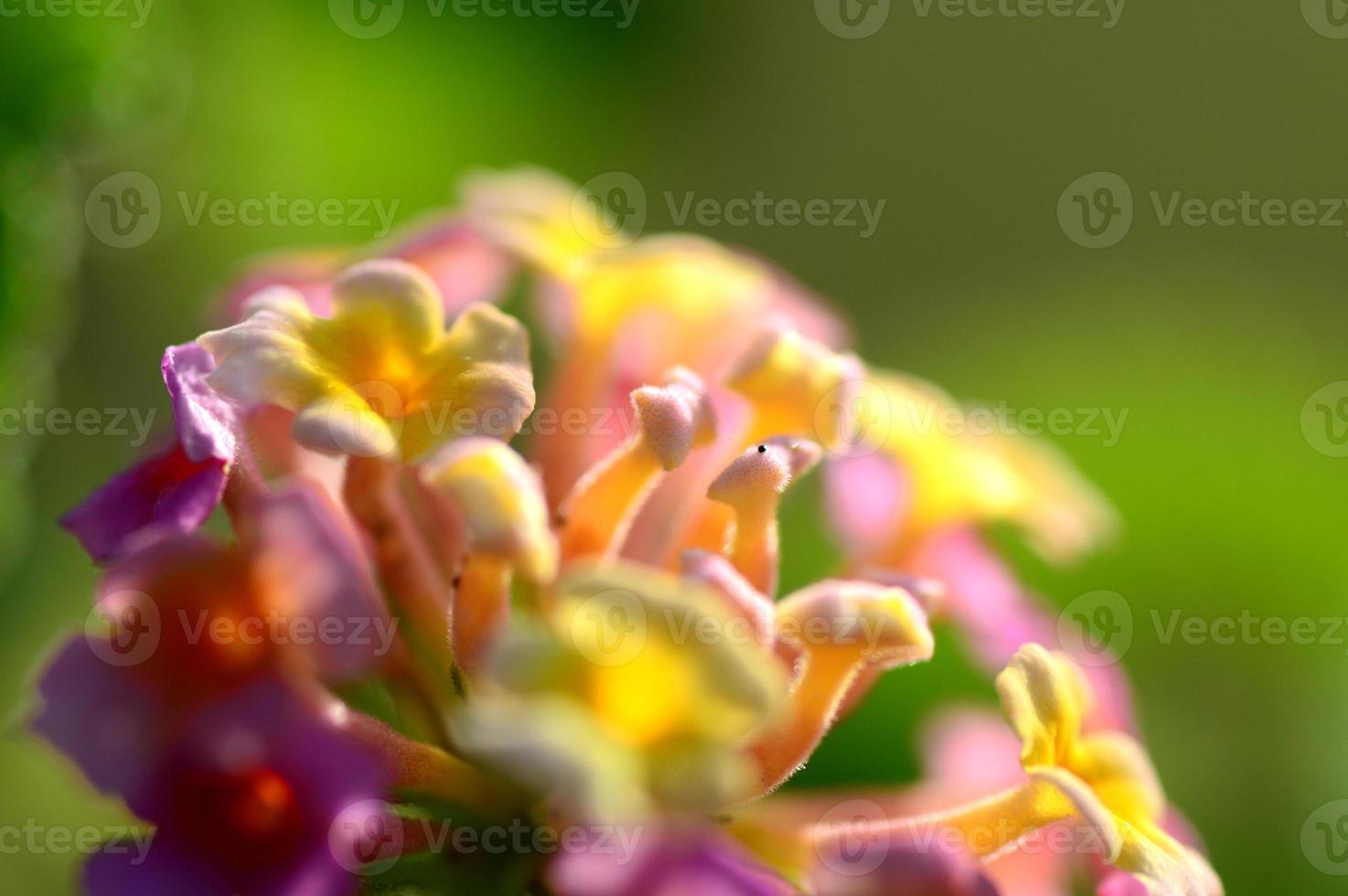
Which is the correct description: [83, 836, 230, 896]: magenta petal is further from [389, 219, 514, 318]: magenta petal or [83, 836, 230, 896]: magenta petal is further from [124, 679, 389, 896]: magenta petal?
[389, 219, 514, 318]: magenta petal

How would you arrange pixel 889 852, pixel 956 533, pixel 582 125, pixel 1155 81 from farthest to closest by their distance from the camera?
pixel 1155 81 → pixel 582 125 → pixel 956 533 → pixel 889 852

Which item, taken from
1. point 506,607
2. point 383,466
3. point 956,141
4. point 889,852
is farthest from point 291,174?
point 956,141

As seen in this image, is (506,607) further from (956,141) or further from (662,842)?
(956,141)

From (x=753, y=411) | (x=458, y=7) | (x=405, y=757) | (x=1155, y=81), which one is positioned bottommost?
(x=405, y=757)

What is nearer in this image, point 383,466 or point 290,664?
point 290,664

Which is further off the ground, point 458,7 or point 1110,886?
point 458,7

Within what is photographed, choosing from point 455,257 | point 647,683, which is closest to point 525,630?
point 647,683

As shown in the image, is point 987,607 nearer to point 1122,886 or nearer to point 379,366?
point 1122,886

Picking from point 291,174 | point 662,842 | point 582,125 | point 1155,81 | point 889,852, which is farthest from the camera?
point 1155,81
